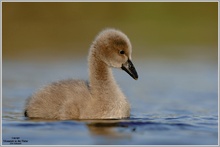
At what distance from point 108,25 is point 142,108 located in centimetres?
814

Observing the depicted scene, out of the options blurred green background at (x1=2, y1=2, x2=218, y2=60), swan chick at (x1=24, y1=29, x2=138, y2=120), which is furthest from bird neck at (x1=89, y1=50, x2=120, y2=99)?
blurred green background at (x1=2, y1=2, x2=218, y2=60)

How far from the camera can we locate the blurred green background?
1844 centimetres

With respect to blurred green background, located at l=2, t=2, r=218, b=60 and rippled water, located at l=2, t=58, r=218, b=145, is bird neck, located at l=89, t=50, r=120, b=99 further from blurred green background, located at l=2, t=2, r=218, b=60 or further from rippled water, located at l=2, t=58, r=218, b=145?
A: blurred green background, located at l=2, t=2, r=218, b=60

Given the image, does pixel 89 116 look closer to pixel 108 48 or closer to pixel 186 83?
pixel 108 48

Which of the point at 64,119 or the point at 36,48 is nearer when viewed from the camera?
the point at 64,119

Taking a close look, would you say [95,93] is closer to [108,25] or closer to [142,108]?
[142,108]

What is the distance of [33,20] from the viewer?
21484 millimetres

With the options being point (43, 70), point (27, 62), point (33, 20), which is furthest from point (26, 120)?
point (33, 20)

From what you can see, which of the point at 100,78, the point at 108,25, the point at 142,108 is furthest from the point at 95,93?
the point at 108,25

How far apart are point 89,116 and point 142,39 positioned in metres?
11.0

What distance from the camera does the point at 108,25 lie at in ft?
62.6

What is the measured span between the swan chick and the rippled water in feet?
0.70

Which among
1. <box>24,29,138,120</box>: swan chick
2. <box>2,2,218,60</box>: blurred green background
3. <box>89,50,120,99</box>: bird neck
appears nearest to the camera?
<box>24,29,138,120</box>: swan chick

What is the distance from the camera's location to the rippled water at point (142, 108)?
827cm
